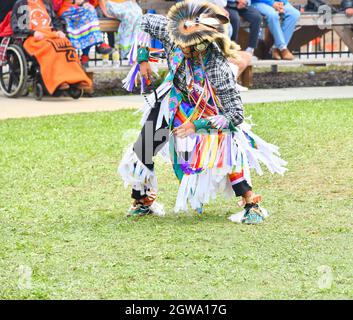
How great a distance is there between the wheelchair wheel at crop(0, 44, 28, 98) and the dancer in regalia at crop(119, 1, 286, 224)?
6.48 meters

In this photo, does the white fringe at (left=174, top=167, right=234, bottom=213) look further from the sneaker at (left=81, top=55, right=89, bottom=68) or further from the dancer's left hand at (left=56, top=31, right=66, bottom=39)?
the sneaker at (left=81, top=55, right=89, bottom=68)

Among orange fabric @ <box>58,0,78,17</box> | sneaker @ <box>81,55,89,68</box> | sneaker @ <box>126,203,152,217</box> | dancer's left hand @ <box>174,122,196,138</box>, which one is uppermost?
dancer's left hand @ <box>174,122,196,138</box>

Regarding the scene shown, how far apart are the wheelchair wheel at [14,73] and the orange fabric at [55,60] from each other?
16 centimetres

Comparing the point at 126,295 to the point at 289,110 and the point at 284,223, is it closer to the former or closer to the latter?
the point at 284,223

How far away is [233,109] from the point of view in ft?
23.8

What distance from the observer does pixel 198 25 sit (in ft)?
23.5

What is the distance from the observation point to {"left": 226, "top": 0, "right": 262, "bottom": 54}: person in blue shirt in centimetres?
1491

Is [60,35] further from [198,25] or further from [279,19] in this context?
[198,25]

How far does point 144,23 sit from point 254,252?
1853 millimetres

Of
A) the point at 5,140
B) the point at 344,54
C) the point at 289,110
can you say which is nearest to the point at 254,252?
the point at 5,140

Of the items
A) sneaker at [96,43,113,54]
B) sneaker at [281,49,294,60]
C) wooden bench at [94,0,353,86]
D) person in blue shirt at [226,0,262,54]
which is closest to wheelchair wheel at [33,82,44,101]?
sneaker at [96,43,113,54]

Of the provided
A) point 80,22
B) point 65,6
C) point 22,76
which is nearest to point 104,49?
point 80,22

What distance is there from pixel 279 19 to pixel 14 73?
148 inches

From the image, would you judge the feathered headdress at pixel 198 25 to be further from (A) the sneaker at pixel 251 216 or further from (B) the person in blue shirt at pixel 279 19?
(B) the person in blue shirt at pixel 279 19
